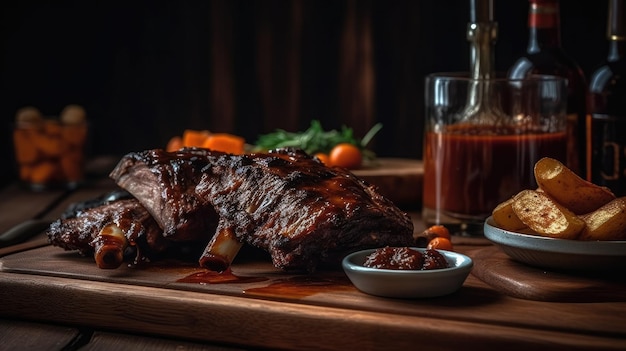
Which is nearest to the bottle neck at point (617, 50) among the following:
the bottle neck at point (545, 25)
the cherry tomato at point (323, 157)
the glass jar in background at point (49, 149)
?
the bottle neck at point (545, 25)

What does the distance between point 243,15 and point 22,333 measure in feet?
8.41

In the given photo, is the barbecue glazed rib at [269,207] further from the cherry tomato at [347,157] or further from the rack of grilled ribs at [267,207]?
the cherry tomato at [347,157]

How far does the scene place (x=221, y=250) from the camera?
6.18 feet

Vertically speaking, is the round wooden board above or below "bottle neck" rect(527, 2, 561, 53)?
below

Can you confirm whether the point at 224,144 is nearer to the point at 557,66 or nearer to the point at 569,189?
the point at 557,66

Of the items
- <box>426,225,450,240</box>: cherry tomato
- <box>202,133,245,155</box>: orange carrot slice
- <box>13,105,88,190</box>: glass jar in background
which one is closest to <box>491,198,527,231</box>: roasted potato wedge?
<box>426,225,450,240</box>: cherry tomato

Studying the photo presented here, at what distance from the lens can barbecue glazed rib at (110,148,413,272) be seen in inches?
70.8

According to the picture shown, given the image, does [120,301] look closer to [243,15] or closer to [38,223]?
[38,223]

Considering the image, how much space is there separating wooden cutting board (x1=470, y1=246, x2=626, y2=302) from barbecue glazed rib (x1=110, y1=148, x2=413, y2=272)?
0.62ft

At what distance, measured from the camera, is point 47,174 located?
3.49 meters

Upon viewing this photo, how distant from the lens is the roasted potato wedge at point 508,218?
1.90m

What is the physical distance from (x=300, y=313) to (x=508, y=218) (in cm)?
53

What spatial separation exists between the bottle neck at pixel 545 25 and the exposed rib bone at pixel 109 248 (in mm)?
1293

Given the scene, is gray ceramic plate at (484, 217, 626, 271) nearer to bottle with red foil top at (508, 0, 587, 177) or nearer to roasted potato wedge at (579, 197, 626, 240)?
roasted potato wedge at (579, 197, 626, 240)
